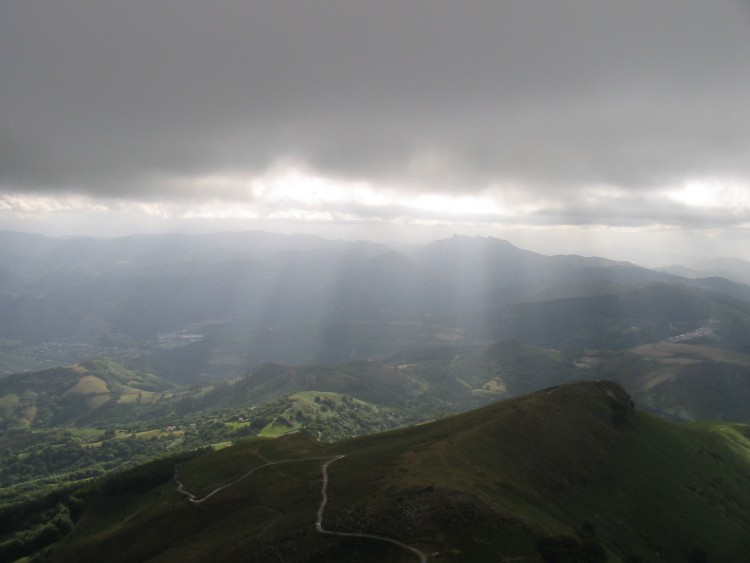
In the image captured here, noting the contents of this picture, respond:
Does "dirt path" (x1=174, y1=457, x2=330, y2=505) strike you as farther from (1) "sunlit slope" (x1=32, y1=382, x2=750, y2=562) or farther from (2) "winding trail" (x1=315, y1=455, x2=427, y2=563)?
(2) "winding trail" (x1=315, y1=455, x2=427, y2=563)

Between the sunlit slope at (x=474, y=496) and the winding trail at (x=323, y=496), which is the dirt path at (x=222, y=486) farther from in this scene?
the sunlit slope at (x=474, y=496)

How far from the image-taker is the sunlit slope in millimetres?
70688

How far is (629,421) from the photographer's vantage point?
5842 inches

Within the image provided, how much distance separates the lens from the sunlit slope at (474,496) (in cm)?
7069

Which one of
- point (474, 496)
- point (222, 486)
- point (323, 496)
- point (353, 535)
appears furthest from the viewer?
point (222, 486)

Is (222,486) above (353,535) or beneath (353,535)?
beneath

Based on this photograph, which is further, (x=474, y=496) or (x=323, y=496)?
(x=323, y=496)

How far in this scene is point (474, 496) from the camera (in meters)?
78.1

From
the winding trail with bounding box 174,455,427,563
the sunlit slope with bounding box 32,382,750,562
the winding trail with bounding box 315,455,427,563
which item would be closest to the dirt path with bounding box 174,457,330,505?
the winding trail with bounding box 174,455,427,563

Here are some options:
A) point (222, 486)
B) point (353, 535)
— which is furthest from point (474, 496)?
point (222, 486)

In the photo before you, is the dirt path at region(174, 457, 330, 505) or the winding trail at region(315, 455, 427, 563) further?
the dirt path at region(174, 457, 330, 505)

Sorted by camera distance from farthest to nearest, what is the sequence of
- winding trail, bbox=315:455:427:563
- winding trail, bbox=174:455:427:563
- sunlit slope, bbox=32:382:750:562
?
sunlit slope, bbox=32:382:750:562, winding trail, bbox=174:455:427:563, winding trail, bbox=315:455:427:563

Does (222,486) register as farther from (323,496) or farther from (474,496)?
(474,496)

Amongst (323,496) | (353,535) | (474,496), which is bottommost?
(323,496)
